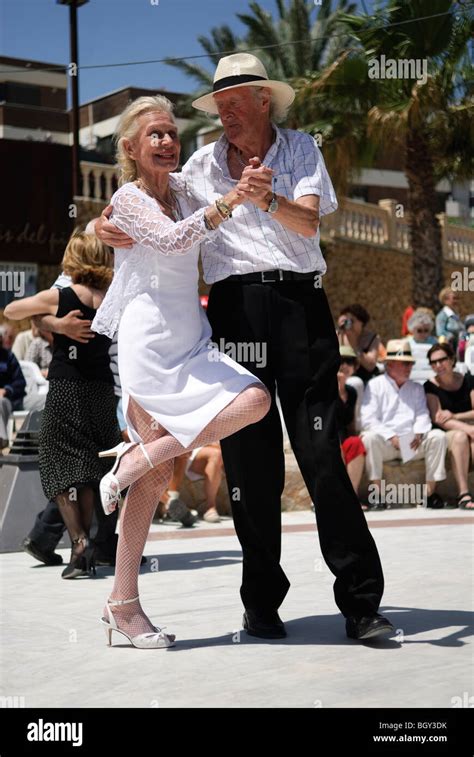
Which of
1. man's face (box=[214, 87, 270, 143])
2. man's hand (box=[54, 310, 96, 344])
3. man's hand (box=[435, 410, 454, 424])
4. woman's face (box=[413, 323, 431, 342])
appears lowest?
man's hand (box=[435, 410, 454, 424])

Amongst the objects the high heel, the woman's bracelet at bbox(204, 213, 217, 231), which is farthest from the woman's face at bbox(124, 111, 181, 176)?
the high heel

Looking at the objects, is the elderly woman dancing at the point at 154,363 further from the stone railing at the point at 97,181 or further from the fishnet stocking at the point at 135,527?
the stone railing at the point at 97,181

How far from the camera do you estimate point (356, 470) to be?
9.75 m

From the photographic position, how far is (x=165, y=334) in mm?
4211

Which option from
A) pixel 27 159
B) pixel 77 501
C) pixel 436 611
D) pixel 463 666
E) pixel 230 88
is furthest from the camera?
pixel 27 159

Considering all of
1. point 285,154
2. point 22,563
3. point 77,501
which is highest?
point 285,154

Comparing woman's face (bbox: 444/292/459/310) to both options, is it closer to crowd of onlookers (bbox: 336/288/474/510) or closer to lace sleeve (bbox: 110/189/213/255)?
crowd of onlookers (bbox: 336/288/474/510)

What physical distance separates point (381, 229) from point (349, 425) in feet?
79.5

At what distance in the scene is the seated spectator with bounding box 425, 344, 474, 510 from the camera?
33.5 ft

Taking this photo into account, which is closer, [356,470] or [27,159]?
[356,470]

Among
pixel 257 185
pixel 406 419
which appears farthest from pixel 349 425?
pixel 257 185

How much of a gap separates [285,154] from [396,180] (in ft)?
152

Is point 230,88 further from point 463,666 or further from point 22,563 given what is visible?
point 22,563
